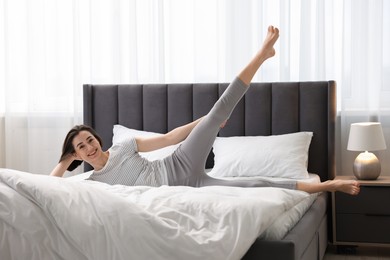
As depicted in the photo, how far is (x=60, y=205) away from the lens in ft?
7.91

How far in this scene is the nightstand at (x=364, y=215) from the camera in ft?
13.7

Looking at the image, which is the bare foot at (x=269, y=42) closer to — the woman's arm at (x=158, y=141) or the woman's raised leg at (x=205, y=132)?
the woman's raised leg at (x=205, y=132)

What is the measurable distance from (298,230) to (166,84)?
224cm

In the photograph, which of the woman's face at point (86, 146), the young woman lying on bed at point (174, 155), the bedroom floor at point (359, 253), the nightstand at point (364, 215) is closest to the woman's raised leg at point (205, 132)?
the young woman lying on bed at point (174, 155)

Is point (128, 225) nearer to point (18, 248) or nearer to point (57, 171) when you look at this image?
point (18, 248)

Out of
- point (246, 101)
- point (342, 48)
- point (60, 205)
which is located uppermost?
point (342, 48)

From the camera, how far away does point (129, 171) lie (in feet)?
12.5

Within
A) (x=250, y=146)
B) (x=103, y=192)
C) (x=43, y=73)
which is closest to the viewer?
(x=103, y=192)

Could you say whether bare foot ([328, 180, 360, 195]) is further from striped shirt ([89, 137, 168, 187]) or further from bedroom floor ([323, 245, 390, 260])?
striped shirt ([89, 137, 168, 187])

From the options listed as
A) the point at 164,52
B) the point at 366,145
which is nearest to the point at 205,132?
the point at 366,145

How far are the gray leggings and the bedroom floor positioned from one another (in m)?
1.04

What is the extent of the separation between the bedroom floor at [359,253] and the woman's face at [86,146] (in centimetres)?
161

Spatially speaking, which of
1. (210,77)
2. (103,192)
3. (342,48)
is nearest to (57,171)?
(103,192)

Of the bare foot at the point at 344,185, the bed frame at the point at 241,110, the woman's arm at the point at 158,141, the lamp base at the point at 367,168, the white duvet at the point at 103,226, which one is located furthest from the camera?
the bed frame at the point at 241,110
